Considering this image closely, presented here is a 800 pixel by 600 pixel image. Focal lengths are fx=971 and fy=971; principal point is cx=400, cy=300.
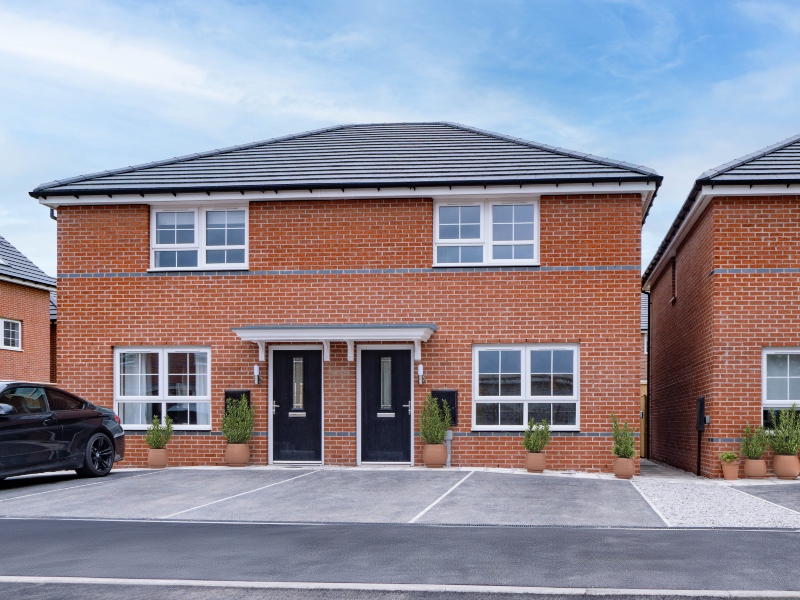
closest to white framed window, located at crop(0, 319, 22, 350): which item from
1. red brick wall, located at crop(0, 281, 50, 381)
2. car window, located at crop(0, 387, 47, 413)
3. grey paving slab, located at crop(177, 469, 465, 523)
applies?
red brick wall, located at crop(0, 281, 50, 381)

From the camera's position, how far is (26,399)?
46.9ft

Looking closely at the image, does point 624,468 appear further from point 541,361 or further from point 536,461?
point 541,361

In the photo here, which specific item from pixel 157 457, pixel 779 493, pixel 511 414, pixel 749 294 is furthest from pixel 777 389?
pixel 157 457

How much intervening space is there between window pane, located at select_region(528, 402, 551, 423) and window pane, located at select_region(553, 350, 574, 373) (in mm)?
648

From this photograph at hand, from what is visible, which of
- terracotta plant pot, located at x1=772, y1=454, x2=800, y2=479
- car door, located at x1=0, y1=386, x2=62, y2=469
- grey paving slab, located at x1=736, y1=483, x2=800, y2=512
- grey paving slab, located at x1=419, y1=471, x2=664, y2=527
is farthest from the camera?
terracotta plant pot, located at x1=772, y1=454, x2=800, y2=479

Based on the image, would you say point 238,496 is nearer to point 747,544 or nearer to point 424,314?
point 424,314

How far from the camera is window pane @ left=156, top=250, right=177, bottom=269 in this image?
59.7 feet

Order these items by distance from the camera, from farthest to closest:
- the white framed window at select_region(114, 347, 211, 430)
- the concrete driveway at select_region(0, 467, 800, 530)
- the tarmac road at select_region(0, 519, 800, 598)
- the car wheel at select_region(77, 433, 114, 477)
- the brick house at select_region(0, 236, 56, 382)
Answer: the brick house at select_region(0, 236, 56, 382) → the white framed window at select_region(114, 347, 211, 430) → the car wheel at select_region(77, 433, 114, 477) → the concrete driveway at select_region(0, 467, 800, 530) → the tarmac road at select_region(0, 519, 800, 598)

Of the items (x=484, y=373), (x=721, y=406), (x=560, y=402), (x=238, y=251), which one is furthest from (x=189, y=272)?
(x=721, y=406)

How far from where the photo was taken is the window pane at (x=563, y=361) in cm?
1714

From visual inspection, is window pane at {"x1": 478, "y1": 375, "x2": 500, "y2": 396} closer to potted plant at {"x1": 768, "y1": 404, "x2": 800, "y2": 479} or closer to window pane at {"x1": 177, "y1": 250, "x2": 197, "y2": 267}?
potted plant at {"x1": 768, "y1": 404, "x2": 800, "y2": 479}

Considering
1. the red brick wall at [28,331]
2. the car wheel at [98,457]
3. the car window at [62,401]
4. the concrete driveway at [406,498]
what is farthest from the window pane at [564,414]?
the red brick wall at [28,331]

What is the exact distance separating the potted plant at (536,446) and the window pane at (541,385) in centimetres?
68

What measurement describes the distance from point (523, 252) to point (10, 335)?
1919 cm
